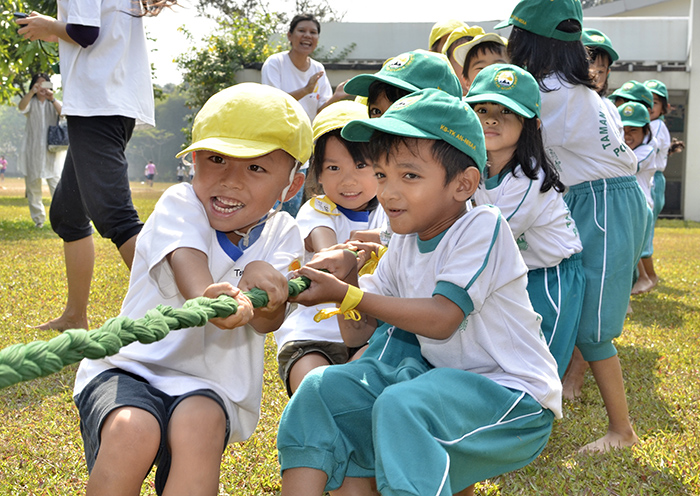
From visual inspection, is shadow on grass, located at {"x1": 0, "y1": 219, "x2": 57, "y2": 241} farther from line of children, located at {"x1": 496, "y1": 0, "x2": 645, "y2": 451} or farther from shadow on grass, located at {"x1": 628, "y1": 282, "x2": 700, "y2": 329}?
line of children, located at {"x1": 496, "y1": 0, "x2": 645, "y2": 451}

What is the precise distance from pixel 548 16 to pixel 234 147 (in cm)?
166

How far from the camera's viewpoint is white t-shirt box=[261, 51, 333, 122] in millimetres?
5477

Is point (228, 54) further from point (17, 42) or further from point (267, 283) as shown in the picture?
point (267, 283)

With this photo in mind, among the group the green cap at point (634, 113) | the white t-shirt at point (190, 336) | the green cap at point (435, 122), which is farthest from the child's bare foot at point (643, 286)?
the white t-shirt at point (190, 336)

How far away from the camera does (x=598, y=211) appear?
2916mm

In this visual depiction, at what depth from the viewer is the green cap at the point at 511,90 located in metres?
2.48

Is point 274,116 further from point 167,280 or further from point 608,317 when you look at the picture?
point 608,317

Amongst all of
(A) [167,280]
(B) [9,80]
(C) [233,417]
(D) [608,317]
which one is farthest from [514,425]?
(B) [9,80]

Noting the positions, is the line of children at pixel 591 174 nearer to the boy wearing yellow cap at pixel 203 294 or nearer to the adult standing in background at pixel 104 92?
the boy wearing yellow cap at pixel 203 294

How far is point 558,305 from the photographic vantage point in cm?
256

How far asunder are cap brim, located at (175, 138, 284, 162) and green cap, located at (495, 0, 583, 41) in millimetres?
1510

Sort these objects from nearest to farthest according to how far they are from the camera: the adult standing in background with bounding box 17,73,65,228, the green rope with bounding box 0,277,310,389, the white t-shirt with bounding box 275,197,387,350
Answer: the green rope with bounding box 0,277,310,389 < the white t-shirt with bounding box 275,197,387,350 < the adult standing in background with bounding box 17,73,65,228

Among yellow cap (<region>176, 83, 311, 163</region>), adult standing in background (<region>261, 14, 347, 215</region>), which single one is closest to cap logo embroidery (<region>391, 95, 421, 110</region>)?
yellow cap (<region>176, 83, 311, 163</region>)

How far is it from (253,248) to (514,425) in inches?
35.7
